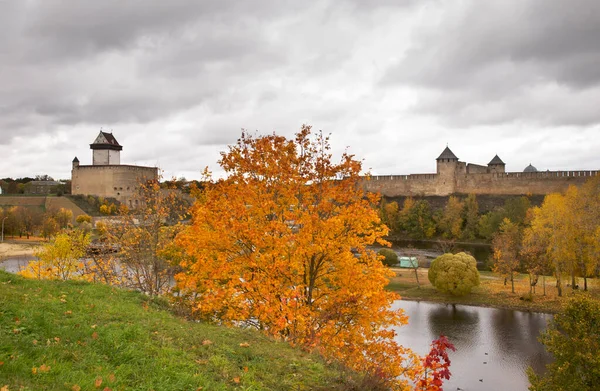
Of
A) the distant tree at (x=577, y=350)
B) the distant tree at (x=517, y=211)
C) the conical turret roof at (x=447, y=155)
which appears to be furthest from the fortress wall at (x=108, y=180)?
the distant tree at (x=577, y=350)

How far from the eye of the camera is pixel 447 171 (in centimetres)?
6612

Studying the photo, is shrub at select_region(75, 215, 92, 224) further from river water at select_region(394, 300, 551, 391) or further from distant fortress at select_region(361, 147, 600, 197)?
river water at select_region(394, 300, 551, 391)

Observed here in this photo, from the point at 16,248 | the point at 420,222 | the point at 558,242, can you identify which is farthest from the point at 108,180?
the point at 558,242

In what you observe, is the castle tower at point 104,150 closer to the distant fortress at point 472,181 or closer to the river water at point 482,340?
the distant fortress at point 472,181

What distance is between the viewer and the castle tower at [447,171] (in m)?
65.8

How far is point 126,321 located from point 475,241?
168ft

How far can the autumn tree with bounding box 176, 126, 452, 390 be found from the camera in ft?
27.6

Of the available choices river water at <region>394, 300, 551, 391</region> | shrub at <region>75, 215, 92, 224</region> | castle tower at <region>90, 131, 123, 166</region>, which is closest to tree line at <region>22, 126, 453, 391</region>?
river water at <region>394, 300, 551, 391</region>

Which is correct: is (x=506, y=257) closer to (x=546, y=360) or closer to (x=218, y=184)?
(x=546, y=360)

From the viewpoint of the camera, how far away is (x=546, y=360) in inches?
627

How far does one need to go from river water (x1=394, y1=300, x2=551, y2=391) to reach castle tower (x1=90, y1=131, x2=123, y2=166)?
2721 inches

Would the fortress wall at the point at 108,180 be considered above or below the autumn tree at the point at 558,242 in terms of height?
above

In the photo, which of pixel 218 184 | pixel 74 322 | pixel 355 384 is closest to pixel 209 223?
pixel 218 184

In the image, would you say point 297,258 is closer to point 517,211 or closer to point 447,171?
point 517,211
